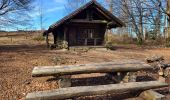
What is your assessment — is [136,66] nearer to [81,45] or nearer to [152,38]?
[81,45]

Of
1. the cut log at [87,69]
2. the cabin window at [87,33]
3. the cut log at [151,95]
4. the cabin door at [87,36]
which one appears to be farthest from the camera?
the cabin window at [87,33]

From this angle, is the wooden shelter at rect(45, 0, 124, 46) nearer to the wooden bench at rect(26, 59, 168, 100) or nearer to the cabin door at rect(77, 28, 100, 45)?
the cabin door at rect(77, 28, 100, 45)

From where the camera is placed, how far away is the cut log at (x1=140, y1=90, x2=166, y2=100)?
6.57 meters

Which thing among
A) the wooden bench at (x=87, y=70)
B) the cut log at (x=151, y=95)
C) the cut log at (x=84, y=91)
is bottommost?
the cut log at (x=151, y=95)

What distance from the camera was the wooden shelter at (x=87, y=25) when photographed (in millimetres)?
19094

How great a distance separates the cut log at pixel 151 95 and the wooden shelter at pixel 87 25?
12.1 metres

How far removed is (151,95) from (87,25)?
1480cm

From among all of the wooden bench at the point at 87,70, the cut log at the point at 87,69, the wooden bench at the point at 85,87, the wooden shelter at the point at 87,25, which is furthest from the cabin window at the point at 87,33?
the cut log at the point at 87,69

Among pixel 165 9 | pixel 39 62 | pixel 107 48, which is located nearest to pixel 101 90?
pixel 39 62

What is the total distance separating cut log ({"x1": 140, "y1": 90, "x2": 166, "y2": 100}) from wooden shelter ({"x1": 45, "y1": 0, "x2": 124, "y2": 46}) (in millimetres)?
12084

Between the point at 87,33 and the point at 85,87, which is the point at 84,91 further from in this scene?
the point at 87,33

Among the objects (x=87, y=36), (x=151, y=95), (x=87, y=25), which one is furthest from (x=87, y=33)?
(x=151, y=95)

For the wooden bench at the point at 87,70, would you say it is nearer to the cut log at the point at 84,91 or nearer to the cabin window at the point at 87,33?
the cut log at the point at 84,91

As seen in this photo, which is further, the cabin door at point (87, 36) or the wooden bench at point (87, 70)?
the cabin door at point (87, 36)
